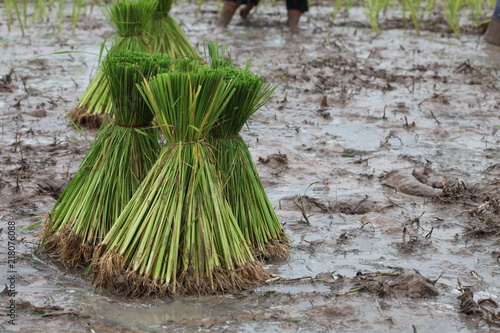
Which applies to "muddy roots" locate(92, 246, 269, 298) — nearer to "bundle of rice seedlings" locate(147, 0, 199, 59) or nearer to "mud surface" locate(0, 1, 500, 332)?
"mud surface" locate(0, 1, 500, 332)

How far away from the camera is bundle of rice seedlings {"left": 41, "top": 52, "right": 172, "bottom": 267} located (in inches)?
103

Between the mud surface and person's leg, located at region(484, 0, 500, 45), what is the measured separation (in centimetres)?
20

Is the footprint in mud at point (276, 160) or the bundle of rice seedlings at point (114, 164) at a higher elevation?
the bundle of rice seedlings at point (114, 164)

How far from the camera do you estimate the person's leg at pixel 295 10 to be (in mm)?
7566

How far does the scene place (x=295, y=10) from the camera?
7562 mm

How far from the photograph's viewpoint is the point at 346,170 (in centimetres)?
387

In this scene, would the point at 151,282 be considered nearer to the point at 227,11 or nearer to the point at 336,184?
the point at 336,184

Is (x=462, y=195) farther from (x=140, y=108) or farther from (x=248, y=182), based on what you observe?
(x=140, y=108)

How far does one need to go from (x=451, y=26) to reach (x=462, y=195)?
471cm

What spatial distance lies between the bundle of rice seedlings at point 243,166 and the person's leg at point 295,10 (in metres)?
4.99

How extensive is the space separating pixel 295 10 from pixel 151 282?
5.62 m

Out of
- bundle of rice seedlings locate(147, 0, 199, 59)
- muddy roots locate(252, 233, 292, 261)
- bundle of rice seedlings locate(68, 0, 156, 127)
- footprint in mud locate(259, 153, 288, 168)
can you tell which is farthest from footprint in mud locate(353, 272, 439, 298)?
bundle of rice seedlings locate(147, 0, 199, 59)

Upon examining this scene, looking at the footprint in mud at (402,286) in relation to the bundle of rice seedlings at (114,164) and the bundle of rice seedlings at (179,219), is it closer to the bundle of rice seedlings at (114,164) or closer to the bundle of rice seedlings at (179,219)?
the bundle of rice seedlings at (179,219)

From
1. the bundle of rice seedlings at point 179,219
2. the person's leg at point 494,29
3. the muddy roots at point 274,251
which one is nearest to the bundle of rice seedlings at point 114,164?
the bundle of rice seedlings at point 179,219
